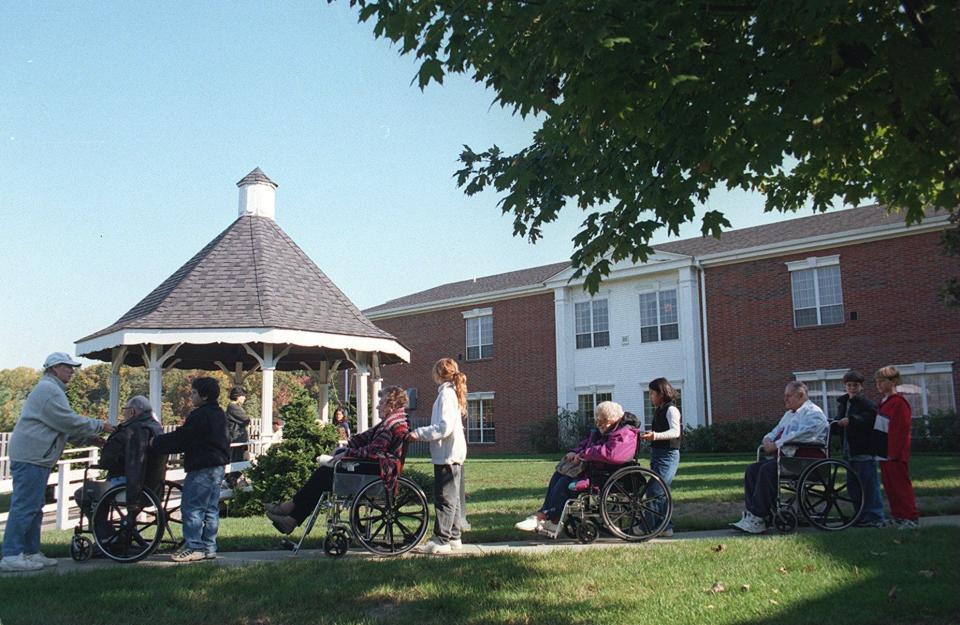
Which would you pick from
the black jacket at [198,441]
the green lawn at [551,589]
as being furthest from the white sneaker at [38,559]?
the black jacket at [198,441]

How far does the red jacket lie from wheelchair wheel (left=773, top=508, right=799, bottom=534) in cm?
129

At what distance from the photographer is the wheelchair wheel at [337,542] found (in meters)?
7.63

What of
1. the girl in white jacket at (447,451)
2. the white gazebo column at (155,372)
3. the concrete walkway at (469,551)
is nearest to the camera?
the concrete walkway at (469,551)

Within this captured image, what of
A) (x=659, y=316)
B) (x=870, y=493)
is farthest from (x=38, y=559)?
(x=659, y=316)

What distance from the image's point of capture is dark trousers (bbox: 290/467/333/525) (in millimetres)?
8055

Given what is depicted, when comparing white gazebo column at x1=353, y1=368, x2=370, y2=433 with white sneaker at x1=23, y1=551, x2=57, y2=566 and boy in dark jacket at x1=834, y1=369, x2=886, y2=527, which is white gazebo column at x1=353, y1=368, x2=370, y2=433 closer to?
white sneaker at x1=23, y1=551, x2=57, y2=566

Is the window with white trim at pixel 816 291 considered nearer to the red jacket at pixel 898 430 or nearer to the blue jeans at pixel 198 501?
the red jacket at pixel 898 430

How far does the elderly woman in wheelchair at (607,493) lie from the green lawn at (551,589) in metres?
0.80

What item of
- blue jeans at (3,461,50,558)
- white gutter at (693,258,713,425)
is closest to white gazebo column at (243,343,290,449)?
blue jeans at (3,461,50,558)

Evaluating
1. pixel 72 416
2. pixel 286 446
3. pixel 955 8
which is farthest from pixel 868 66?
pixel 286 446

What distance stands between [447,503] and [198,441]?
8.02 feet

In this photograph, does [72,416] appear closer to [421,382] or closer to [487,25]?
[487,25]

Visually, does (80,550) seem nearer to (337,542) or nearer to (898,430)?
(337,542)

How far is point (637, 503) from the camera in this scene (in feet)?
27.0
